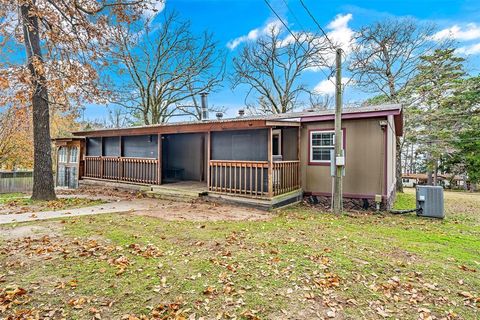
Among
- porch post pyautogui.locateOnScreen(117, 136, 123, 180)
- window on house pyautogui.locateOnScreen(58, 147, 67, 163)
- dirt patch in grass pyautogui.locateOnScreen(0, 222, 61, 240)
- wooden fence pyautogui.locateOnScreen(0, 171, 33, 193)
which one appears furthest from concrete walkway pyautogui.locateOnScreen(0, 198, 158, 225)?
wooden fence pyautogui.locateOnScreen(0, 171, 33, 193)

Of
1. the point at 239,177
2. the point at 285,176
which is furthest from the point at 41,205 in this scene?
the point at 285,176

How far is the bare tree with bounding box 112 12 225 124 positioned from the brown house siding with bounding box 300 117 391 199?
1341 cm

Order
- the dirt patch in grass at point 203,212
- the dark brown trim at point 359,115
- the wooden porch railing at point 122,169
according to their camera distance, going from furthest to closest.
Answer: the wooden porch railing at point 122,169, the dark brown trim at point 359,115, the dirt patch in grass at point 203,212

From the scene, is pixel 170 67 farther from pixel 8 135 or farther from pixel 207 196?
pixel 207 196

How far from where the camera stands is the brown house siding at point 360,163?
8273mm

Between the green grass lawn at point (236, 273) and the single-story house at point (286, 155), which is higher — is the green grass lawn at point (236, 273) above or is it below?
below

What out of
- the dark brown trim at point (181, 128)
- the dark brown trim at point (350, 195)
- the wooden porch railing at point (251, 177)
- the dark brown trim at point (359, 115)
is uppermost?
the dark brown trim at point (359, 115)

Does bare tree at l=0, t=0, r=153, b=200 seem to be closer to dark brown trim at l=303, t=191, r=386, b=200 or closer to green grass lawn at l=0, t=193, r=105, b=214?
green grass lawn at l=0, t=193, r=105, b=214

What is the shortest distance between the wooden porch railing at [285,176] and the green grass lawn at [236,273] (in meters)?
2.86

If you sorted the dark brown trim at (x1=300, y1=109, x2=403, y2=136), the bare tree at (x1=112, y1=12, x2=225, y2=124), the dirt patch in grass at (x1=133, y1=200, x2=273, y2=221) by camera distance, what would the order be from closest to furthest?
the dirt patch in grass at (x1=133, y1=200, x2=273, y2=221) < the dark brown trim at (x1=300, y1=109, x2=403, y2=136) < the bare tree at (x1=112, y1=12, x2=225, y2=124)

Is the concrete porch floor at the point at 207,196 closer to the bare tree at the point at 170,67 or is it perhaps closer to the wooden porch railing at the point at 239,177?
the wooden porch railing at the point at 239,177

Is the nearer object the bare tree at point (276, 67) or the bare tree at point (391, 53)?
the bare tree at point (391, 53)

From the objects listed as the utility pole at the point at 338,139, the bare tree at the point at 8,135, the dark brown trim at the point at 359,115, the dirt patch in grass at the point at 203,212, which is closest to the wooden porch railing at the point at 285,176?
the dirt patch in grass at the point at 203,212

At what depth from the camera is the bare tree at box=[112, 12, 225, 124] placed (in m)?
19.8
